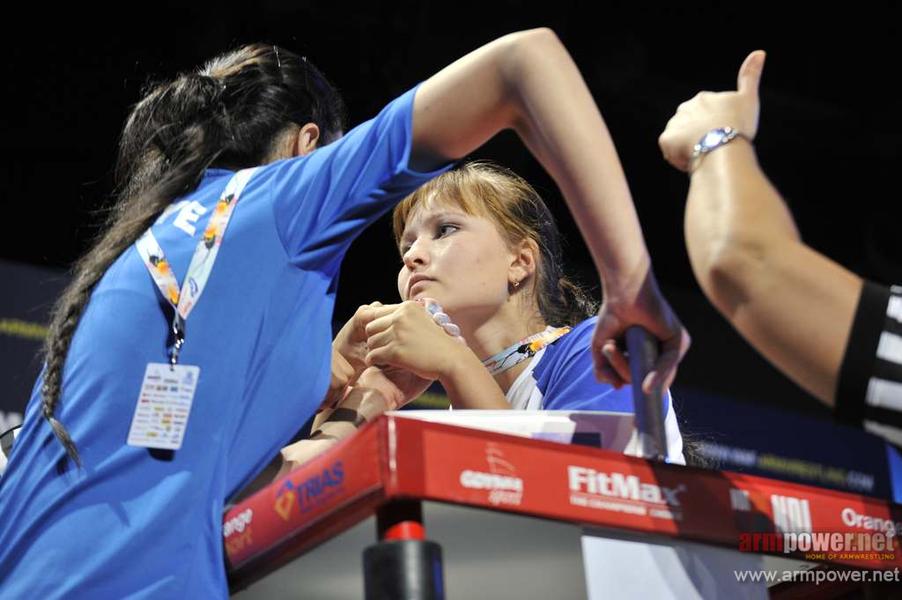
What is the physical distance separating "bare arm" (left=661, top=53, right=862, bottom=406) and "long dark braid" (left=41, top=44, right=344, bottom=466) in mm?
681

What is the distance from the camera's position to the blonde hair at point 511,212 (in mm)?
2219

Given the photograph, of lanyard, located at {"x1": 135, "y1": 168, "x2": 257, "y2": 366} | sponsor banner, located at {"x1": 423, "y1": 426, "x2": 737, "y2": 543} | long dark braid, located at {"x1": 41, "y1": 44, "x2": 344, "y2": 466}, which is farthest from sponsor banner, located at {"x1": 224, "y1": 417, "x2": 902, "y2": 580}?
long dark braid, located at {"x1": 41, "y1": 44, "x2": 344, "y2": 466}

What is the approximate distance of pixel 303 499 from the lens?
1.02 metres

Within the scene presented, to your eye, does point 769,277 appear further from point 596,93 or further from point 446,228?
point 596,93

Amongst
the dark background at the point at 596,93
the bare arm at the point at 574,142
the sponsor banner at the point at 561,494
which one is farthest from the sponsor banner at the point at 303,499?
the dark background at the point at 596,93

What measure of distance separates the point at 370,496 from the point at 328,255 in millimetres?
427

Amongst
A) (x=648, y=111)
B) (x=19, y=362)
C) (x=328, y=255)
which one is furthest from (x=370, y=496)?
(x=648, y=111)

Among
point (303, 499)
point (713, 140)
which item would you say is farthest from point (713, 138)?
point (303, 499)

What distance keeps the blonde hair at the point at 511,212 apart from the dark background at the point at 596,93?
63.9 inches

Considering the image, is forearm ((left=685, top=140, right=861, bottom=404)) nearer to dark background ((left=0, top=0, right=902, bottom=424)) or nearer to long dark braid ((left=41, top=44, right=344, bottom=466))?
long dark braid ((left=41, top=44, right=344, bottom=466))

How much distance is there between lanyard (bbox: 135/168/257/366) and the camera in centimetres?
123

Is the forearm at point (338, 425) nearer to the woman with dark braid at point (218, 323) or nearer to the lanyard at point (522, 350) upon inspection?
the woman with dark braid at point (218, 323)

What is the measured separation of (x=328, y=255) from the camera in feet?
4.27

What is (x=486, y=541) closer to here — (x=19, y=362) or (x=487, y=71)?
(x=487, y=71)
